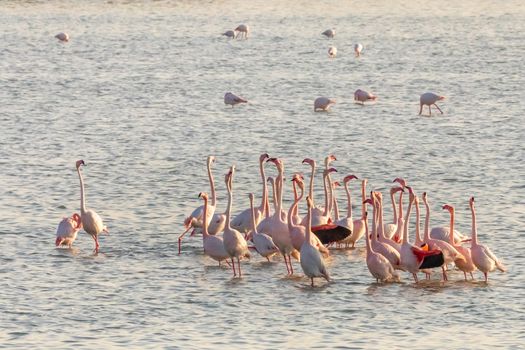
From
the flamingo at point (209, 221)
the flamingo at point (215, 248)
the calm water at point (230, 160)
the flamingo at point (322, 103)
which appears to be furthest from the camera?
the flamingo at point (322, 103)

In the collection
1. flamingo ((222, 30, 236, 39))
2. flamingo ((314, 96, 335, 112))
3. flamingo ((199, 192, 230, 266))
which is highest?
flamingo ((222, 30, 236, 39))

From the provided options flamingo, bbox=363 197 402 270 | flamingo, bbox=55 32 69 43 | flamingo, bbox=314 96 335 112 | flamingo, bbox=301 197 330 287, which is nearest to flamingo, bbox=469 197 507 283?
flamingo, bbox=363 197 402 270

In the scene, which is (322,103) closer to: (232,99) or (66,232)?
(232,99)

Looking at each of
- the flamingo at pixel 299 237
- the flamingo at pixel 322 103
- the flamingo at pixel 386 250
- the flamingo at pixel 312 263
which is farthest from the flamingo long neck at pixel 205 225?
the flamingo at pixel 322 103

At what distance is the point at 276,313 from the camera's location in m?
14.9

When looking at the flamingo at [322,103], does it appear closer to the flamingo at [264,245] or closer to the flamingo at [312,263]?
the flamingo at [264,245]

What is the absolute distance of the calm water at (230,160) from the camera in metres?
14.6

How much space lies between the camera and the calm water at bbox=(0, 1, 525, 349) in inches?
576

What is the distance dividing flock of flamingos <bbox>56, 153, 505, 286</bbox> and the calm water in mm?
252

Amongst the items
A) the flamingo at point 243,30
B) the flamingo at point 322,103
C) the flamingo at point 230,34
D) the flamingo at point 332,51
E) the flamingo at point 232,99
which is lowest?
the flamingo at point 322,103

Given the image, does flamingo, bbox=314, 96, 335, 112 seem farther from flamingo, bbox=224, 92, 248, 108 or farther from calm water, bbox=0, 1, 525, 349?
flamingo, bbox=224, 92, 248, 108

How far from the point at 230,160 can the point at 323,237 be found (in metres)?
7.43

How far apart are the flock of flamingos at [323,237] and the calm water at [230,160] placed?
0.83 ft

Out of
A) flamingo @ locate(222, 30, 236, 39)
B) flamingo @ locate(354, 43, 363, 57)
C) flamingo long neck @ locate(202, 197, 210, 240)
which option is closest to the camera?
flamingo long neck @ locate(202, 197, 210, 240)
